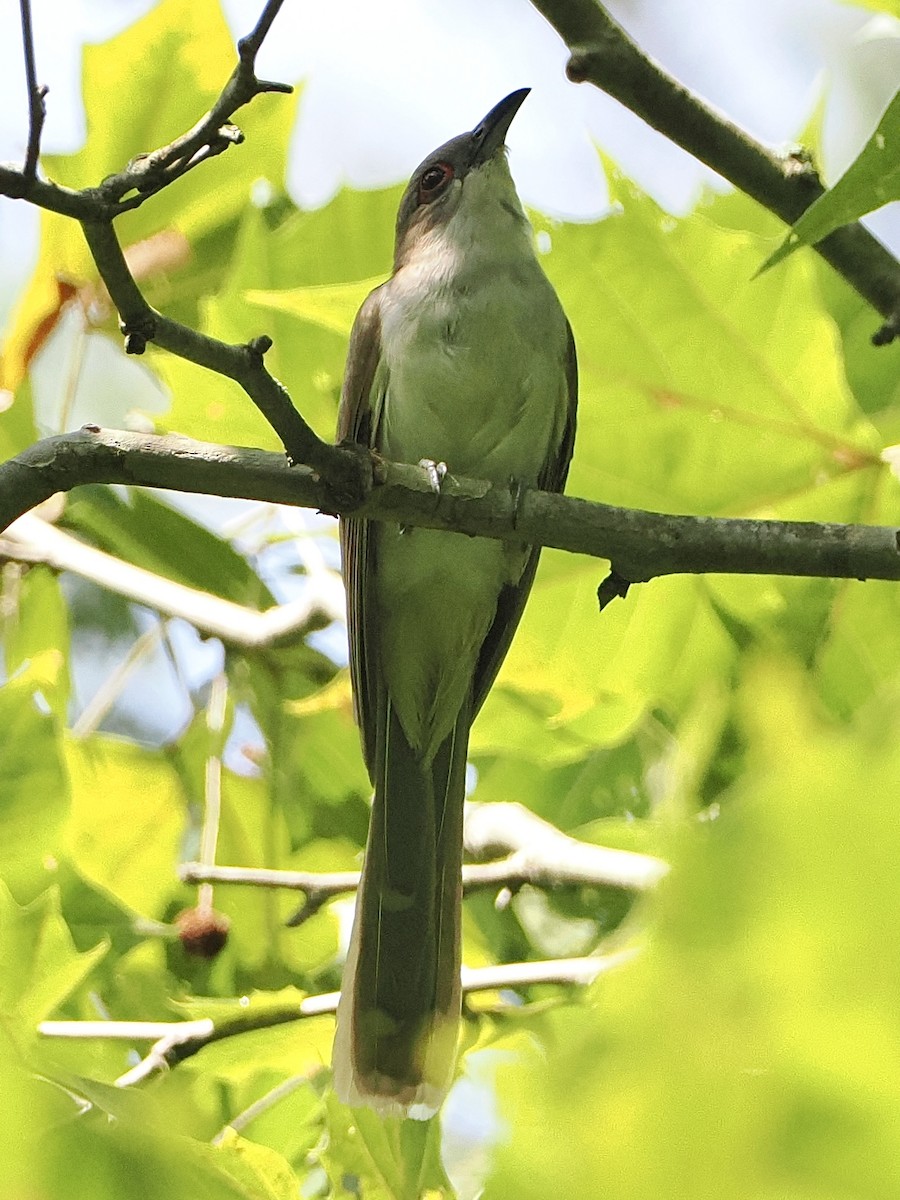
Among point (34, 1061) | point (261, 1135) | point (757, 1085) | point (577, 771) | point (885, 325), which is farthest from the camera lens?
point (577, 771)

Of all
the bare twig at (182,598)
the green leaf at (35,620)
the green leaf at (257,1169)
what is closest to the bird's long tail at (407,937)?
the bare twig at (182,598)

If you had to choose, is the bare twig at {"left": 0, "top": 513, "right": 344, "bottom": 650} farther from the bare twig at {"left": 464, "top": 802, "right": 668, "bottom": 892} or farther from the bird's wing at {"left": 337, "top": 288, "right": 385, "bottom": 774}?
the bare twig at {"left": 464, "top": 802, "right": 668, "bottom": 892}

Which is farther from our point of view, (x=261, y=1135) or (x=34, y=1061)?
(x=261, y=1135)

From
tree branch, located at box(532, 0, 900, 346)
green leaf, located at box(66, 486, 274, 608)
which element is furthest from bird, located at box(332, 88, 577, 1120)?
tree branch, located at box(532, 0, 900, 346)

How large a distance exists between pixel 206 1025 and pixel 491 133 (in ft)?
8.22

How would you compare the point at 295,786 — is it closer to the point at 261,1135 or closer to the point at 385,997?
the point at 385,997

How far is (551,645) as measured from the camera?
9.53 ft

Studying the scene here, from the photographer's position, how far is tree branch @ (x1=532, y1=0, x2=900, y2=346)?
7.59ft

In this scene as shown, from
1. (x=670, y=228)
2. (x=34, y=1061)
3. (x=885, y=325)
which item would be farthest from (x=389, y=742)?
(x=34, y=1061)

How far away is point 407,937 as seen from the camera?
3.22 metres

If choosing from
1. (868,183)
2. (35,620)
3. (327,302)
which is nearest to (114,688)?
(35,620)

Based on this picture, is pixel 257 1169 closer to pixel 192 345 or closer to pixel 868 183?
pixel 192 345

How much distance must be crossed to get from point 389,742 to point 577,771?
522mm

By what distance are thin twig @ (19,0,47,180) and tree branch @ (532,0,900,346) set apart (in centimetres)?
99
